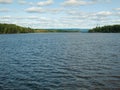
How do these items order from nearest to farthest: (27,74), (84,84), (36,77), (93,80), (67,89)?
(67,89) < (84,84) < (93,80) < (36,77) < (27,74)

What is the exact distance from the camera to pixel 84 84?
21000 mm

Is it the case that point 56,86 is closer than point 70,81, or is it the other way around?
point 56,86

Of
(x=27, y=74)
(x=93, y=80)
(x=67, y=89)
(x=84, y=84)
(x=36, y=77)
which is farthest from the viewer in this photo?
(x=27, y=74)

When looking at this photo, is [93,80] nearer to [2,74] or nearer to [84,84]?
[84,84]

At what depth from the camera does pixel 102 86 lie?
20.3 metres

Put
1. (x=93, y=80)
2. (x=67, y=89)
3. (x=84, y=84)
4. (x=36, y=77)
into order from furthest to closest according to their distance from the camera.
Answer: (x=36, y=77) → (x=93, y=80) → (x=84, y=84) → (x=67, y=89)

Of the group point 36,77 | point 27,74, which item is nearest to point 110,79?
point 36,77

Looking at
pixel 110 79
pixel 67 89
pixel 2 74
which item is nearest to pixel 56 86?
pixel 67 89

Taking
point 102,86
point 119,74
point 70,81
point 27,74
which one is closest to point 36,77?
point 27,74

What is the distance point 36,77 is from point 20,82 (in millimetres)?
2599

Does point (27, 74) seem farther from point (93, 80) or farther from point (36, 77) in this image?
point (93, 80)

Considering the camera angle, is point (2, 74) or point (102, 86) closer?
point (102, 86)

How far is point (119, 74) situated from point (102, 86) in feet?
18.3

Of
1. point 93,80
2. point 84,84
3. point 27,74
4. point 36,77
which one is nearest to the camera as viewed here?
point 84,84
